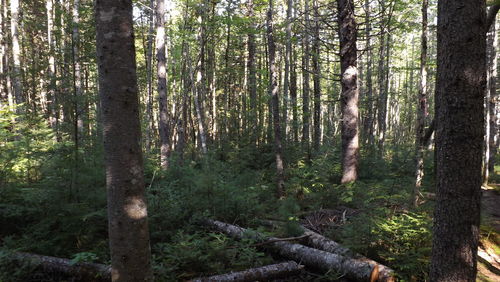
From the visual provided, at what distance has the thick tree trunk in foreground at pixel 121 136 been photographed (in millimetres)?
2498

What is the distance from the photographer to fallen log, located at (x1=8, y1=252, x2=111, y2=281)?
4.31m

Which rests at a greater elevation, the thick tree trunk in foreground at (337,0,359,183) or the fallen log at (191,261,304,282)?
the thick tree trunk in foreground at (337,0,359,183)

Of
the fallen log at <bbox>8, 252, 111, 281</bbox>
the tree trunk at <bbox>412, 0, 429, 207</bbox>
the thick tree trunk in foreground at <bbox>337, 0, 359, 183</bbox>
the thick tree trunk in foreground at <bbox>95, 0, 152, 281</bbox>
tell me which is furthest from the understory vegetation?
the thick tree trunk in foreground at <bbox>95, 0, 152, 281</bbox>

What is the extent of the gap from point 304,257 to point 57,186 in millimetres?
4884

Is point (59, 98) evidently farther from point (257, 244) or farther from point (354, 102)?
point (354, 102)

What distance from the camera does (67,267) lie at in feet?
14.8

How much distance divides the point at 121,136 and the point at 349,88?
25.6 feet

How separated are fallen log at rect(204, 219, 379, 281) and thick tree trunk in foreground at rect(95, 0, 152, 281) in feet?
10.5

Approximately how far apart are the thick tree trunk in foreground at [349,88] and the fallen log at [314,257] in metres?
4.42

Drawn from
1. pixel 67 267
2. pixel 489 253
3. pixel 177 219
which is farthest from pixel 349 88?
pixel 67 267

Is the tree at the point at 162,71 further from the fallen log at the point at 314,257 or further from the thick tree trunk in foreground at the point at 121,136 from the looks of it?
the thick tree trunk in foreground at the point at 121,136

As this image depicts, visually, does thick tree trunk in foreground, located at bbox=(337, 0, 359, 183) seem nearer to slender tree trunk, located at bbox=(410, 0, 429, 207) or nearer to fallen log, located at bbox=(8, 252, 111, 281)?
slender tree trunk, located at bbox=(410, 0, 429, 207)

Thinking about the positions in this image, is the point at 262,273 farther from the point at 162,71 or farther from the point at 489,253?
the point at 162,71

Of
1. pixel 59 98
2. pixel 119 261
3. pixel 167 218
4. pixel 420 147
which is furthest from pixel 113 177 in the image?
pixel 420 147
